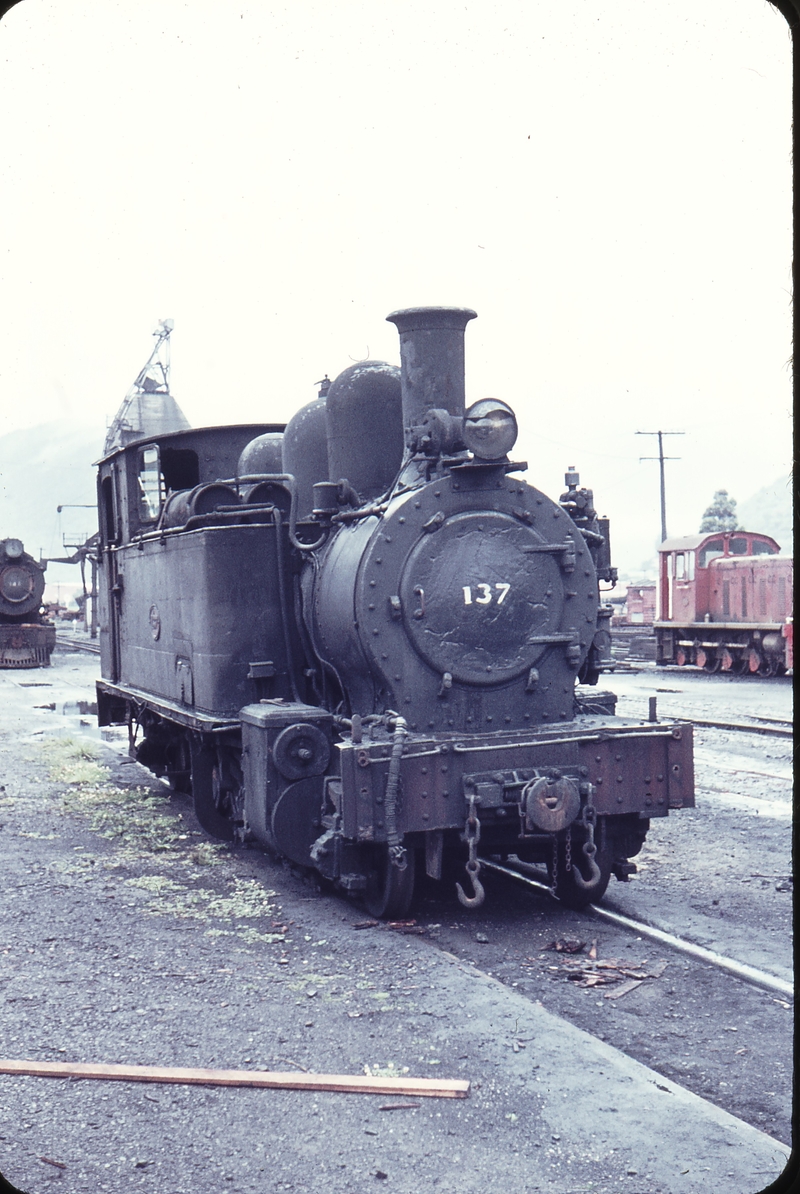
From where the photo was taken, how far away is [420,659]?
228 inches

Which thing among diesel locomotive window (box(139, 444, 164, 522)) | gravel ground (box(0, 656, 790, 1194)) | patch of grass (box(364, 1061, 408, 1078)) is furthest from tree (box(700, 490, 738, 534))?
patch of grass (box(364, 1061, 408, 1078))

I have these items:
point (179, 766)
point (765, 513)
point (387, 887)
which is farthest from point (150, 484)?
point (765, 513)

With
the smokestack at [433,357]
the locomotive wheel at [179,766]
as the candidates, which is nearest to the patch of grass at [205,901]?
the locomotive wheel at [179,766]

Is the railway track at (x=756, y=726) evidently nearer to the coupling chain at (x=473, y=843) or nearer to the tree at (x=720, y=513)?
the coupling chain at (x=473, y=843)

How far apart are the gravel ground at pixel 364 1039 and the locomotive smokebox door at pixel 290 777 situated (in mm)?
379

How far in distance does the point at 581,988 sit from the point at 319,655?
2.58 meters

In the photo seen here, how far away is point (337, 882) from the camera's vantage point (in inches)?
243

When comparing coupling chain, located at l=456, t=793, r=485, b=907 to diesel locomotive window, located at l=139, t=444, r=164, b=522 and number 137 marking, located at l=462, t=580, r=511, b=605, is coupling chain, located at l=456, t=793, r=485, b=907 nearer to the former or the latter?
number 137 marking, located at l=462, t=580, r=511, b=605

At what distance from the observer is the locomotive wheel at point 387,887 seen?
564 cm

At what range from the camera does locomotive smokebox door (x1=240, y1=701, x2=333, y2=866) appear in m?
6.09

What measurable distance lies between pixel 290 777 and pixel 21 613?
21.8 meters

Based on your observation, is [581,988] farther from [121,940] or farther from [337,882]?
[121,940]

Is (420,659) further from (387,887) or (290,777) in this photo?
(387,887)

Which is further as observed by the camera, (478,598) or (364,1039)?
(478,598)
